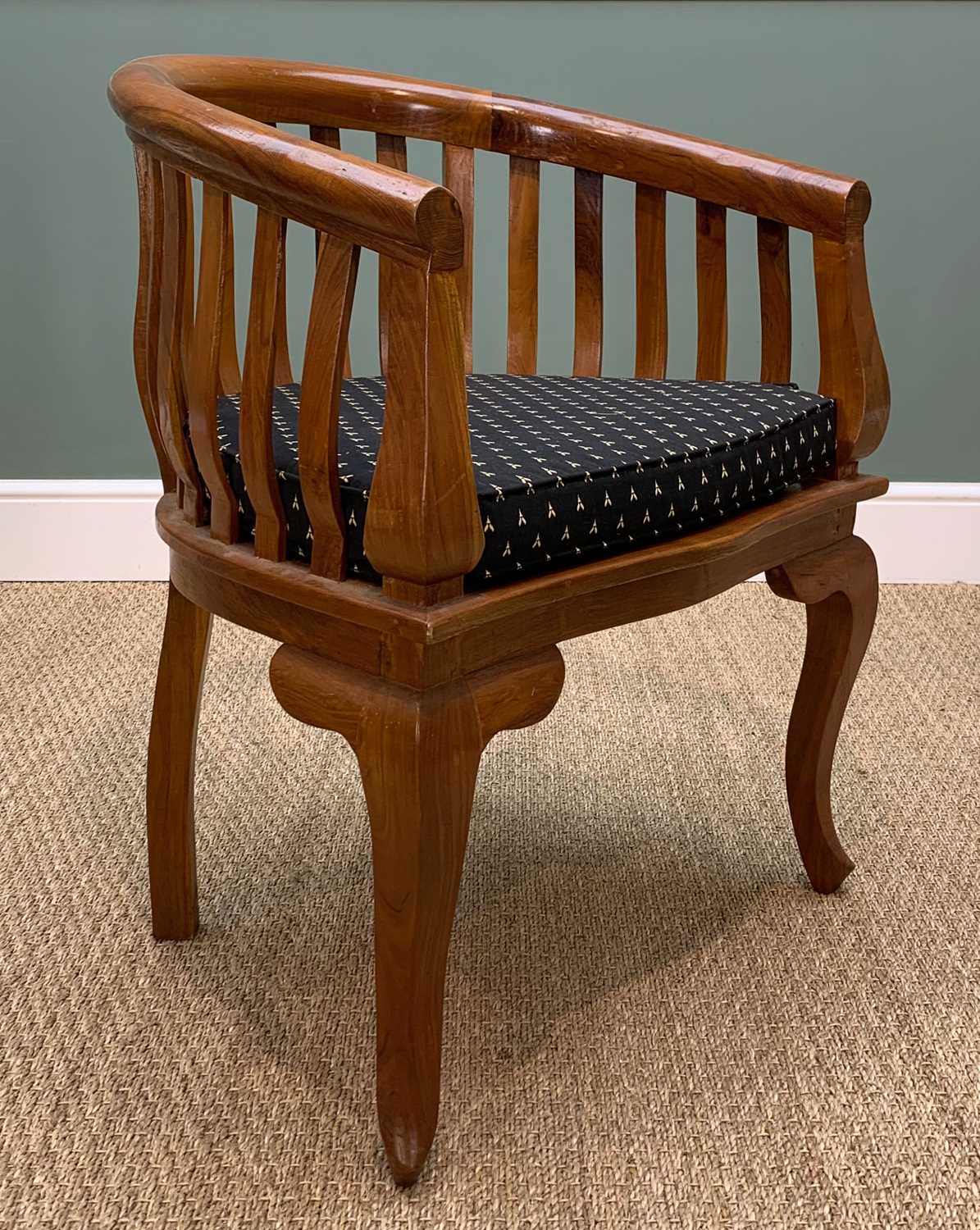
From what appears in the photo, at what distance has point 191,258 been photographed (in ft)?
3.13

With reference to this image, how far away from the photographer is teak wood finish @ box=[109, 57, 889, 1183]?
30.5 inches

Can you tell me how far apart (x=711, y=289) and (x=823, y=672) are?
0.38 meters

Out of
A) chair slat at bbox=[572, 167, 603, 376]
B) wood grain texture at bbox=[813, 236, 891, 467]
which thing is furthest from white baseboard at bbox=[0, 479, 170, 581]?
wood grain texture at bbox=[813, 236, 891, 467]

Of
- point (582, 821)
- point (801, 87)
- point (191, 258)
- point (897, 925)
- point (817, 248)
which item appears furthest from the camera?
point (801, 87)

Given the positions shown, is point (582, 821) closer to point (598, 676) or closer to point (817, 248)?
point (598, 676)

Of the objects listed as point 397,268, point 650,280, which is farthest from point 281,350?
point 397,268

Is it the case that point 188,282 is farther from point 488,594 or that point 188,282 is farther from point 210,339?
point 488,594

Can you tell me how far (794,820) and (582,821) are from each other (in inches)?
9.9

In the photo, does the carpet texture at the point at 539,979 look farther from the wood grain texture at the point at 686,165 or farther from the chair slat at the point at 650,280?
the wood grain texture at the point at 686,165

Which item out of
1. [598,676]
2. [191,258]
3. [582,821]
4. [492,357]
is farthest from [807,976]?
[492,357]

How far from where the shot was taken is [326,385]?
802 millimetres

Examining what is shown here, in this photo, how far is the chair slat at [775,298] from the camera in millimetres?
1161

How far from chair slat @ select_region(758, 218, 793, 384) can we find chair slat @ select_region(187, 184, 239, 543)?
51 centimetres

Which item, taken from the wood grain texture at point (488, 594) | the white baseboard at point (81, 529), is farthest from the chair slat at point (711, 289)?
the white baseboard at point (81, 529)
